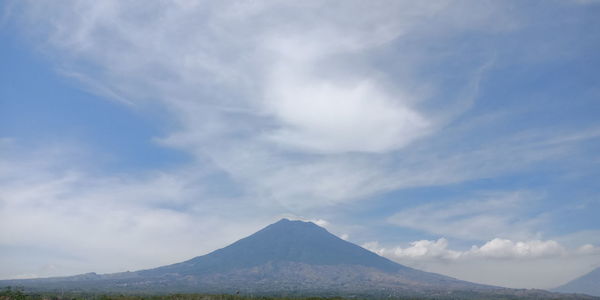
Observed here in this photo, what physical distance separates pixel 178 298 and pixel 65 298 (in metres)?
35.2

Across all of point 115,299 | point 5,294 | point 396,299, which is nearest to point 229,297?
point 115,299

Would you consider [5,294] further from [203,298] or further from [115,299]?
[203,298]

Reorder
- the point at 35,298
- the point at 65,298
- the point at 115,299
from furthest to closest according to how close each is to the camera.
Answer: the point at 65,298 → the point at 115,299 → the point at 35,298

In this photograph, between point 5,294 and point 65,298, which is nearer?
point 5,294

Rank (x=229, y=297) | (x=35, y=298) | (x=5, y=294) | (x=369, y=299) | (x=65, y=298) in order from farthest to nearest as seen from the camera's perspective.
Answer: (x=369, y=299) → (x=229, y=297) → (x=65, y=298) → (x=35, y=298) → (x=5, y=294)

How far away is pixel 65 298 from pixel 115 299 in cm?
3037

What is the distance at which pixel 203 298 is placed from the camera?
122m

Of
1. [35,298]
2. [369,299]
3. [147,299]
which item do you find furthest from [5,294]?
[369,299]

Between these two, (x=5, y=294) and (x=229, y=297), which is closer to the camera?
(x=5, y=294)

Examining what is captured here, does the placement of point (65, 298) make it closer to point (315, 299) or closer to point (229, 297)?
point (229, 297)

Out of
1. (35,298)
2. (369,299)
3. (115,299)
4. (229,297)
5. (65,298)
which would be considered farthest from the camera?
(369,299)

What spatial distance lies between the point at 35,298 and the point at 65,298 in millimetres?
32910

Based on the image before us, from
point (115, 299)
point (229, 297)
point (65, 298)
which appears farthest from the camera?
point (229, 297)

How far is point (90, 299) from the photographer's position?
5034 inches
